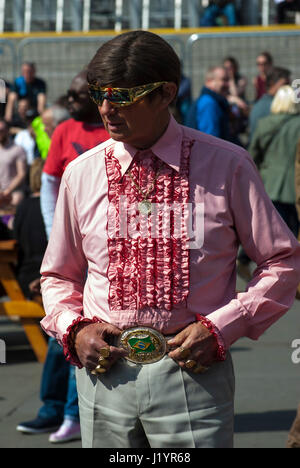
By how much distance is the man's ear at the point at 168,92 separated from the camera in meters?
2.67

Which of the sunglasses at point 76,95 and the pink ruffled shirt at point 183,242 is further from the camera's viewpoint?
the sunglasses at point 76,95

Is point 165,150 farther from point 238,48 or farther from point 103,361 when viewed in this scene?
point 238,48

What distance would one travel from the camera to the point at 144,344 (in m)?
2.61

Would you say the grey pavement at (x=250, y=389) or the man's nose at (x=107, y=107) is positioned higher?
the man's nose at (x=107, y=107)

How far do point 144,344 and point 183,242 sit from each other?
1.00 feet

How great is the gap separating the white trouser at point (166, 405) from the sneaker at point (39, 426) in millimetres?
2888

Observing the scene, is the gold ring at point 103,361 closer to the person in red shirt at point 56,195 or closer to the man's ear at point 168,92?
the man's ear at point 168,92

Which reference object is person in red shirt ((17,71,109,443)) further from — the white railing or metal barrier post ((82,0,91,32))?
metal barrier post ((82,0,91,32))

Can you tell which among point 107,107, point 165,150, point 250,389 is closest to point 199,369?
point 165,150

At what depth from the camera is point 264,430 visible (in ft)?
17.5

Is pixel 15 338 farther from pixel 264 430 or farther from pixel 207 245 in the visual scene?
pixel 207 245

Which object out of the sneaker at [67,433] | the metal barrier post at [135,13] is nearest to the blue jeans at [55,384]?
the sneaker at [67,433]

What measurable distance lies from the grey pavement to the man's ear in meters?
2.80
